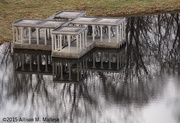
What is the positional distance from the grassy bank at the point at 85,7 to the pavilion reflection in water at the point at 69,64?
15302 millimetres

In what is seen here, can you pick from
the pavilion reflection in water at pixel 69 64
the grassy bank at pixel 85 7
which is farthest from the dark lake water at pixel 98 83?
the grassy bank at pixel 85 7

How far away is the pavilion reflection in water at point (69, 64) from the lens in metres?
46.0

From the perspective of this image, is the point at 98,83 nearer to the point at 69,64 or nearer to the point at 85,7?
the point at 69,64

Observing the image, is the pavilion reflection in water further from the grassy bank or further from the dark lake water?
the grassy bank

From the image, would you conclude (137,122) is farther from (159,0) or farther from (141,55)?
(159,0)

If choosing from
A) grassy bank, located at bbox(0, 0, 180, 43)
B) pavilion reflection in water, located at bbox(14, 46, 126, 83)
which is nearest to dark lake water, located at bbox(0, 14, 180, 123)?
pavilion reflection in water, located at bbox(14, 46, 126, 83)

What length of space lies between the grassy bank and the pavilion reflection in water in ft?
50.2

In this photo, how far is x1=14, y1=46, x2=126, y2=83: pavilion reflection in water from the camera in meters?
46.0

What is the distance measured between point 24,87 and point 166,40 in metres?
18.4

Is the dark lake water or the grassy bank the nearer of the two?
the dark lake water

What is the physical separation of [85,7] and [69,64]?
24408 mm

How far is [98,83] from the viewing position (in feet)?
144

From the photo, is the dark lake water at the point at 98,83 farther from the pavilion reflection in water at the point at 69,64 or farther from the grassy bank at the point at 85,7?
the grassy bank at the point at 85,7

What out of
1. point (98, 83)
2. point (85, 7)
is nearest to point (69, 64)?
point (98, 83)
